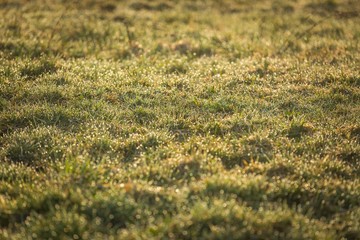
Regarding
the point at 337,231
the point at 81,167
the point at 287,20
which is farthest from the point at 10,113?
the point at 287,20

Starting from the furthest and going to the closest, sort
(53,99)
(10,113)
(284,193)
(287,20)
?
(287,20) → (53,99) → (10,113) → (284,193)

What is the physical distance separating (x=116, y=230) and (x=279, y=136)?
229cm

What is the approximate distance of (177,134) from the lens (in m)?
4.84

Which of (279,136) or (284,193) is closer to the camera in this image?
(284,193)

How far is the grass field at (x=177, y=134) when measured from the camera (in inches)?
133

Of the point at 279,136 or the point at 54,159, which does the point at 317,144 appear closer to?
the point at 279,136

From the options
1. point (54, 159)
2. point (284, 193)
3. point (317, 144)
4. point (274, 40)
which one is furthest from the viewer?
point (274, 40)

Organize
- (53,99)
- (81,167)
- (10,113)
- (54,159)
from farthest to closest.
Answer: (53,99)
(10,113)
(54,159)
(81,167)

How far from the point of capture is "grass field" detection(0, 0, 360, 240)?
338cm

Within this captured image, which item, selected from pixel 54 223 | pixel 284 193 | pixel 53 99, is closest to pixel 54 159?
pixel 54 223

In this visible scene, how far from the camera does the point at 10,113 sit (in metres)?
5.17

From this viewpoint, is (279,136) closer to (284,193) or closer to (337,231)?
(284,193)

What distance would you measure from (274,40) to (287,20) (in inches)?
81.1

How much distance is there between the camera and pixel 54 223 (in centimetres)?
328
